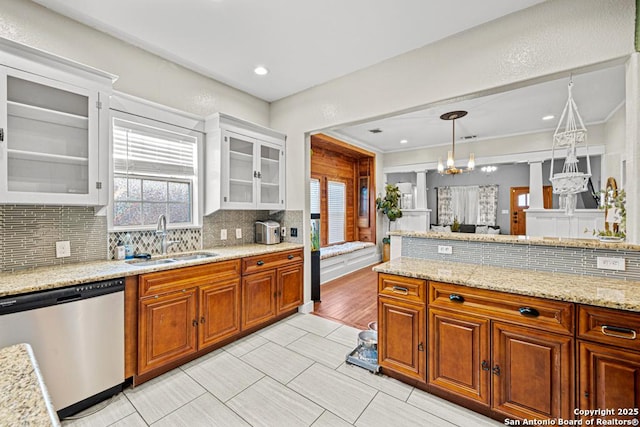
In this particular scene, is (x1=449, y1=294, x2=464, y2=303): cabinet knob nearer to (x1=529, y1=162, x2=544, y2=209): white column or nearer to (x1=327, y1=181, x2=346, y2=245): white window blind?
(x1=327, y1=181, x2=346, y2=245): white window blind

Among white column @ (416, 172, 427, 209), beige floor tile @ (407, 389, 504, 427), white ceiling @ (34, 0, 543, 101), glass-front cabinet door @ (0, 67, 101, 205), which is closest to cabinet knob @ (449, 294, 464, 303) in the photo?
beige floor tile @ (407, 389, 504, 427)

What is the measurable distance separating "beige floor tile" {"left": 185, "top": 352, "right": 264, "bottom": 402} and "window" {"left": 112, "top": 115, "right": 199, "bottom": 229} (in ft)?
4.69

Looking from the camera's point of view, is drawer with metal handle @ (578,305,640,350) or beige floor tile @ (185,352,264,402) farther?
beige floor tile @ (185,352,264,402)

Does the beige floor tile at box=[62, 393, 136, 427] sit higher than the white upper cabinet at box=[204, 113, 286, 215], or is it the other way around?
the white upper cabinet at box=[204, 113, 286, 215]

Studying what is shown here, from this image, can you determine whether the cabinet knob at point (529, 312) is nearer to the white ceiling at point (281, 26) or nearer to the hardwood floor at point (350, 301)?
the hardwood floor at point (350, 301)

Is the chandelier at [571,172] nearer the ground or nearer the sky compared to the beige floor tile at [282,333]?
nearer the sky

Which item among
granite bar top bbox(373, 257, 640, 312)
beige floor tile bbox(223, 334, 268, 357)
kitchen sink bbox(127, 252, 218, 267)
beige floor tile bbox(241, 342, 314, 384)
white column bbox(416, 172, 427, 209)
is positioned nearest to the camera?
granite bar top bbox(373, 257, 640, 312)

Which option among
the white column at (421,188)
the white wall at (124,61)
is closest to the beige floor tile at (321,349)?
the white wall at (124,61)

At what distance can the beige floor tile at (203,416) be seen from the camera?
5.95 ft

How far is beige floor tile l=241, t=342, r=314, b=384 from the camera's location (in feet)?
7.69

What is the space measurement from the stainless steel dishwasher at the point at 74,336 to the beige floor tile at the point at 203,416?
54cm

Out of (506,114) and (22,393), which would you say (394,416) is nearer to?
(22,393)

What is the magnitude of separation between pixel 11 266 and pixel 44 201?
1.92ft

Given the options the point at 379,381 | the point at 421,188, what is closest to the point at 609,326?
the point at 379,381
